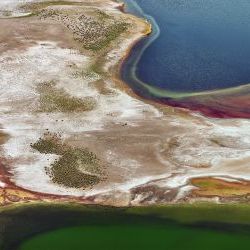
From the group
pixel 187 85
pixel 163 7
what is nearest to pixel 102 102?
pixel 187 85

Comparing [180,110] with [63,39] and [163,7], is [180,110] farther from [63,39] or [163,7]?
[163,7]

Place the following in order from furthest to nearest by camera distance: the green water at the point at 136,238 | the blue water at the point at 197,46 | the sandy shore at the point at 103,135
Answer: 1. the blue water at the point at 197,46
2. the sandy shore at the point at 103,135
3. the green water at the point at 136,238

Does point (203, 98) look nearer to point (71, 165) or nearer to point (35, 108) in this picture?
point (35, 108)

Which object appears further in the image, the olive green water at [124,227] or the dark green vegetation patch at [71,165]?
the dark green vegetation patch at [71,165]

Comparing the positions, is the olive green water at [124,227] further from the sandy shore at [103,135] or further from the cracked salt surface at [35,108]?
the cracked salt surface at [35,108]

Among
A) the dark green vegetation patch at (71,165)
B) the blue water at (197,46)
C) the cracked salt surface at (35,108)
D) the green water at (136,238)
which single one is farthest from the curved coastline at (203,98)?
the green water at (136,238)

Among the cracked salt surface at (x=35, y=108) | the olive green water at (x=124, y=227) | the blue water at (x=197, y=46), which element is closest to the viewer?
the olive green water at (x=124, y=227)
